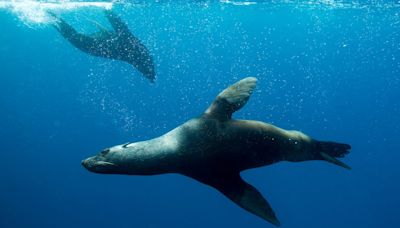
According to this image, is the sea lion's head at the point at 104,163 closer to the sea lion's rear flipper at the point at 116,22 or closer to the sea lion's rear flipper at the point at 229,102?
the sea lion's rear flipper at the point at 229,102

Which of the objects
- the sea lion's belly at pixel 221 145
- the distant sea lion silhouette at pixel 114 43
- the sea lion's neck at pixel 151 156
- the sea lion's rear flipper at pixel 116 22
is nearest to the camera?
the sea lion's neck at pixel 151 156

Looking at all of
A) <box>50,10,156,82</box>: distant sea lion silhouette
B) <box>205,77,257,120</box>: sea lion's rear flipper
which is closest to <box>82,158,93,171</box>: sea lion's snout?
<box>205,77,257,120</box>: sea lion's rear flipper

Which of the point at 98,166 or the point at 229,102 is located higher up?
the point at 229,102

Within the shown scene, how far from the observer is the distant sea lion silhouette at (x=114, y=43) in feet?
40.3

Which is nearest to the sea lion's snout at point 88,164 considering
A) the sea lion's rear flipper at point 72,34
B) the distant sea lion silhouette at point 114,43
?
the distant sea lion silhouette at point 114,43

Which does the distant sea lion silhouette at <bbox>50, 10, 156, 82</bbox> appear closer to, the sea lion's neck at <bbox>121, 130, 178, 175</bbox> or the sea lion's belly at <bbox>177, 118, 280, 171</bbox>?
the sea lion's belly at <bbox>177, 118, 280, 171</bbox>

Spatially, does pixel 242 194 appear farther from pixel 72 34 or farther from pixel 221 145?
pixel 72 34

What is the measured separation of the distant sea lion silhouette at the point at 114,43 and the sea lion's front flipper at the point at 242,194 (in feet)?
27.3

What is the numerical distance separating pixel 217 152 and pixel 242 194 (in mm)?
568

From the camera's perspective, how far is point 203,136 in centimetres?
500

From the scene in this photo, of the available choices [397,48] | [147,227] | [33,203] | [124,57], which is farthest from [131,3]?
[397,48]

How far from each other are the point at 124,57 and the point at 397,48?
59.2 m

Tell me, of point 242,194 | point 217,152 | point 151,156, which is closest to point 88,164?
point 151,156

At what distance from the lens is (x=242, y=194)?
4871 millimetres
